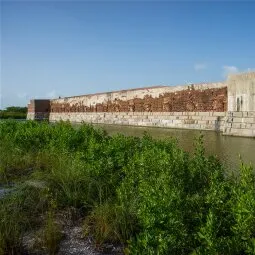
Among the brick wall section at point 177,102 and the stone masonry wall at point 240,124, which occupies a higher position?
the brick wall section at point 177,102

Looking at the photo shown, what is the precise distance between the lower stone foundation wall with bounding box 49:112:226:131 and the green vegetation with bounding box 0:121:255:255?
8489mm

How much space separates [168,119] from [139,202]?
60.3ft

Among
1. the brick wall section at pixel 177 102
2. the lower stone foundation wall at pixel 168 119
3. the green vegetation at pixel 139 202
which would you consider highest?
the brick wall section at pixel 177 102

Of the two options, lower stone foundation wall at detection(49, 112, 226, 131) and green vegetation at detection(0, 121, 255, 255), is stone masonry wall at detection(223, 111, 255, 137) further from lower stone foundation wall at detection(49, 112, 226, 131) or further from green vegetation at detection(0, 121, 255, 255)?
green vegetation at detection(0, 121, 255, 255)

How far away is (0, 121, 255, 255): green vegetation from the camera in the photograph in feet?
8.46

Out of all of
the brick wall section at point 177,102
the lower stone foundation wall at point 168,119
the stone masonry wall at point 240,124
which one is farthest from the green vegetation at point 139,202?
the brick wall section at point 177,102

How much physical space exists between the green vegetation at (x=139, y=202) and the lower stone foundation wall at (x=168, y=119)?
27.9ft

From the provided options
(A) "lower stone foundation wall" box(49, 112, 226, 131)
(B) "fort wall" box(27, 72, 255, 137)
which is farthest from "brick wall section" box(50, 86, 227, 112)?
(A) "lower stone foundation wall" box(49, 112, 226, 131)

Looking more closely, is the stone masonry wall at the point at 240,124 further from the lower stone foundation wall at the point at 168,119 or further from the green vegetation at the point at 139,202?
the green vegetation at the point at 139,202

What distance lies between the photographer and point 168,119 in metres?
21.8

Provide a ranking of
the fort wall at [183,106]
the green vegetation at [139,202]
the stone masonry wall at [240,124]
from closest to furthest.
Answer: the green vegetation at [139,202] < the stone masonry wall at [240,124] < the fort wall at [183,106]

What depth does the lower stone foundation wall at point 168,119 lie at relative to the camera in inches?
709

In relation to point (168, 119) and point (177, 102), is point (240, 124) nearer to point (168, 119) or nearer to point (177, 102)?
point (177, 102)

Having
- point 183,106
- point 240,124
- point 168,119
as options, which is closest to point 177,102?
point 183,106
